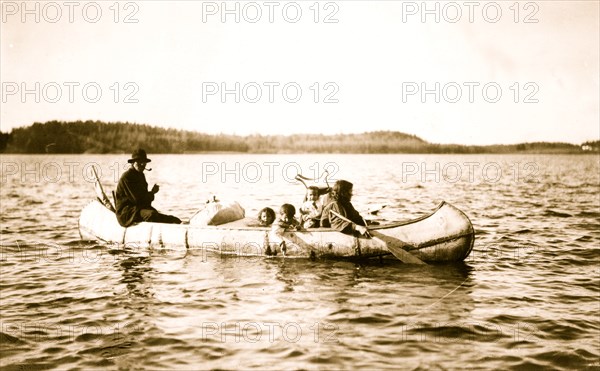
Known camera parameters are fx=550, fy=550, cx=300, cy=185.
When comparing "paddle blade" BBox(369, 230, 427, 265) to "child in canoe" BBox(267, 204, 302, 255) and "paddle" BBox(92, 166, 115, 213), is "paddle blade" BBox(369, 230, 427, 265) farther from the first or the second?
"paddle" BBox(92, 166, 115, 213)

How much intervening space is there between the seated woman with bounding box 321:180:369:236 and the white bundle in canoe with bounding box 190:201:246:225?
9.05 feet

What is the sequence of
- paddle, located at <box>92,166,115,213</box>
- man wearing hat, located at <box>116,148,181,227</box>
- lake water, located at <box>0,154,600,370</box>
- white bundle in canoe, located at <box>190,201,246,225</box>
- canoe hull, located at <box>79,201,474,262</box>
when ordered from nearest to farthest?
lake water, located at <box>0,154,600,370</box> < canoe hull, located at <box>79,201,474,262</box> < white bundle in canoe, located at <box>190,201,246,225</box> < man wearing hat, located at <box>116,148,181,227</box> < paddle, located at <box>92,166,115,213</box>

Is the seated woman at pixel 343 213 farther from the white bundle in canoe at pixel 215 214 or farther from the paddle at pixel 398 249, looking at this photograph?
the white bundle in canoe at pixel 215 214

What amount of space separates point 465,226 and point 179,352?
6.85 m

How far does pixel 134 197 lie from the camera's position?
13.9m

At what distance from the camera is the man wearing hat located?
1371 centimetres

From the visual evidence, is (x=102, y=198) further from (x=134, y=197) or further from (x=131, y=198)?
(x=134, y=197)

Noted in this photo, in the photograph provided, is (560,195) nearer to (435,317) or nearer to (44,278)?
(435,317)

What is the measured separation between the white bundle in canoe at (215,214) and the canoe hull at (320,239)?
23 cm

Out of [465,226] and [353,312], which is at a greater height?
[465,226]

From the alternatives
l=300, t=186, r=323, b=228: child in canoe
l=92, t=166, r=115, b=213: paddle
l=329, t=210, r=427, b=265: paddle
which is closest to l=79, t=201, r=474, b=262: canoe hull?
l=329, t=210, r=427, b=265: paddle

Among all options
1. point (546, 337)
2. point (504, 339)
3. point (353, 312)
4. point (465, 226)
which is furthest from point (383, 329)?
point (465, 226)

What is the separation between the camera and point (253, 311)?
902 cm

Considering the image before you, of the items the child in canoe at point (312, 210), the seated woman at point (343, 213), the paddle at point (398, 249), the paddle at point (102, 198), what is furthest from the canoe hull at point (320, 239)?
the paddle at point (102, 198)
